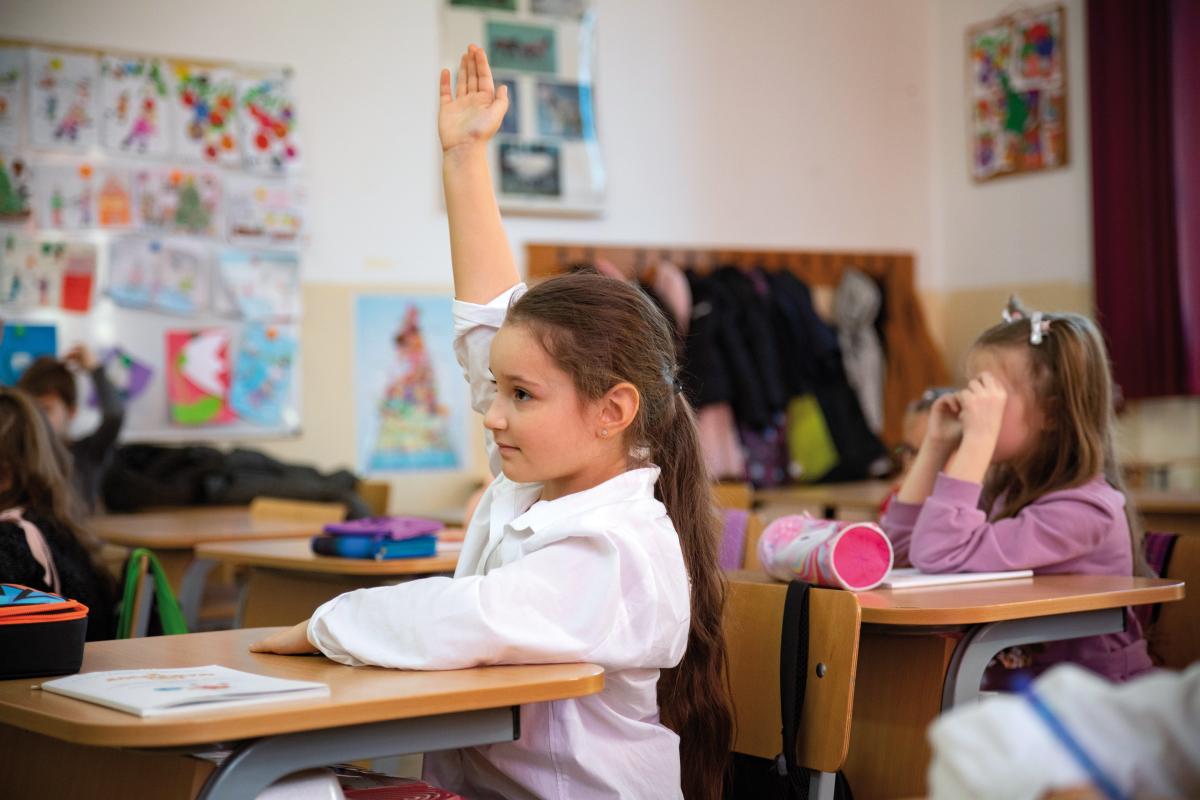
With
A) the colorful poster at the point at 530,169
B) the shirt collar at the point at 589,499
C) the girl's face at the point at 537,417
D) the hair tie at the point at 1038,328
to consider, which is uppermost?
the colorful poster at the point at 530,169

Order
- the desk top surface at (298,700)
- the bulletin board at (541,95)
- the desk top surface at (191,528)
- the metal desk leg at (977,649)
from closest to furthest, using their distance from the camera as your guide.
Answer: the desk top surface at (298,700) < the metal desk leg at (977,649) < the desk top surface at (191,528) < the bulletin board at (541,95)

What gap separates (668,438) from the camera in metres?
1.70

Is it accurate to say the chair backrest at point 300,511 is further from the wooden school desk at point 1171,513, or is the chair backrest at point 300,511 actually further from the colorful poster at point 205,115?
the wooden school desk at point 1171,513

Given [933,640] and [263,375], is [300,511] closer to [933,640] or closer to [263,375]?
[263,375]

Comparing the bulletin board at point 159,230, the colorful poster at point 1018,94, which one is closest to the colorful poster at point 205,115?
the bulletin board at point 159,230

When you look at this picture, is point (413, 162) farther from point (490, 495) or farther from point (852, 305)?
point (490, 495)

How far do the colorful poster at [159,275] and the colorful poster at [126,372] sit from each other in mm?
207

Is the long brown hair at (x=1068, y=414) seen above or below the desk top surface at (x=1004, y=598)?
above

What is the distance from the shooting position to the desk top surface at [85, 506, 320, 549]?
3.46m

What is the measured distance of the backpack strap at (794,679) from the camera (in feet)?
5.91

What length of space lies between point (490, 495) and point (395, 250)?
4113 millimetres

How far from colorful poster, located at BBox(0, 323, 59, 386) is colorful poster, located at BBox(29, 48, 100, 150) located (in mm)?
717

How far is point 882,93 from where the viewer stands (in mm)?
7023

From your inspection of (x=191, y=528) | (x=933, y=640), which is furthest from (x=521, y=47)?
(x=933, y=640)
